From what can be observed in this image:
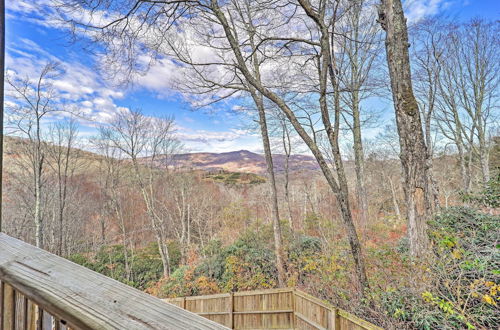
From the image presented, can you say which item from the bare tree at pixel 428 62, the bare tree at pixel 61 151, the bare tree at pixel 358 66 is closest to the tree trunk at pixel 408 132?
the bare tree at pixel 358 66

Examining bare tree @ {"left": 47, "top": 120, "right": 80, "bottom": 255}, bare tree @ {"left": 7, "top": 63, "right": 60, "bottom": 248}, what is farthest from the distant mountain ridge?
bare tree @ {"left": 7, "top": 63, "right": 60, "bottom": 248}

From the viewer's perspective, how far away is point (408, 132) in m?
4.00

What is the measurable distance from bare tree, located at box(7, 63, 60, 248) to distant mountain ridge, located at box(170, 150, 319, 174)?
20.4ft

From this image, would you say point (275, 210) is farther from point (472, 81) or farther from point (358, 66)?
point (472, 81)

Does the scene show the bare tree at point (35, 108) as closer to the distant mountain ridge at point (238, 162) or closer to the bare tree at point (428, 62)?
the distant mountain ridge at point (238, 162)

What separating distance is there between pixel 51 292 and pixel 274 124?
9732 millimetres

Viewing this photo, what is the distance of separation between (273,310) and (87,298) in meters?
5.12

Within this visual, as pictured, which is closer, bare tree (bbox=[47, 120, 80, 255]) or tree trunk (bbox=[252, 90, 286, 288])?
tree trunk (bbox=[252, 90, 286, 288])

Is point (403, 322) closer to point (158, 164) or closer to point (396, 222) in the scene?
point (396, 222)

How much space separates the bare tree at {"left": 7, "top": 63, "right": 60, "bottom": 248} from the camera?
28.1 feet

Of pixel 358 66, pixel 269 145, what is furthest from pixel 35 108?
pixel 358 66

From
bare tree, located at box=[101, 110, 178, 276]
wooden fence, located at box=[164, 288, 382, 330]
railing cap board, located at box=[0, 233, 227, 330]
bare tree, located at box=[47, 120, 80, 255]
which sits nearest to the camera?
railing cap board, located at box=[0, 233, 227, 330]

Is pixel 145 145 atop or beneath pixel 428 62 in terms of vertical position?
beneath

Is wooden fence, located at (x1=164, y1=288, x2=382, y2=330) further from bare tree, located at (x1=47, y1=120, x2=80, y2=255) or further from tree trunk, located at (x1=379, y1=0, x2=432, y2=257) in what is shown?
bare tree, located at (x1=47, y1=120, x2=80, y2=255)
